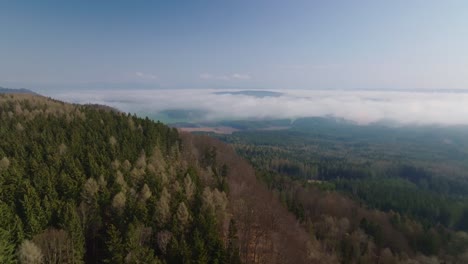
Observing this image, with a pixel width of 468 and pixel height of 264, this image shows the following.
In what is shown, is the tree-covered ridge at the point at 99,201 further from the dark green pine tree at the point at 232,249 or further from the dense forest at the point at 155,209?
the dark green pine tree at the point at 232,249

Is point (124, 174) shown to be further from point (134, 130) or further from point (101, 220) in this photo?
point (134, 130)

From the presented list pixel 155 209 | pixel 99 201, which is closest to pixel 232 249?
pixel 155 209

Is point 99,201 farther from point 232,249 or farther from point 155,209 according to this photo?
point 232,249

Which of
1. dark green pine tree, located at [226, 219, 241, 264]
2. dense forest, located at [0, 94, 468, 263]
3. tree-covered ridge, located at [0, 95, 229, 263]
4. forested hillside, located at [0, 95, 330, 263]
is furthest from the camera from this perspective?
dark green pine tree, located at [226, 219, 241, 264]

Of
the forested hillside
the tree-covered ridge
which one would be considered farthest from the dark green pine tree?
the tree-covered ridge

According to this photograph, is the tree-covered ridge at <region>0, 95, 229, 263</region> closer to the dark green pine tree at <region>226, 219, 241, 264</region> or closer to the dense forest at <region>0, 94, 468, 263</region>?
the dense forest at <region>0, 94, 468, 263</region>

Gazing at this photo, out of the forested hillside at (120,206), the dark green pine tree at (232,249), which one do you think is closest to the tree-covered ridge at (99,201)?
the forested hillside at (120,206)

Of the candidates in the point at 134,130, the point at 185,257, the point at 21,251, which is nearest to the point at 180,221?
the point at 185,257
